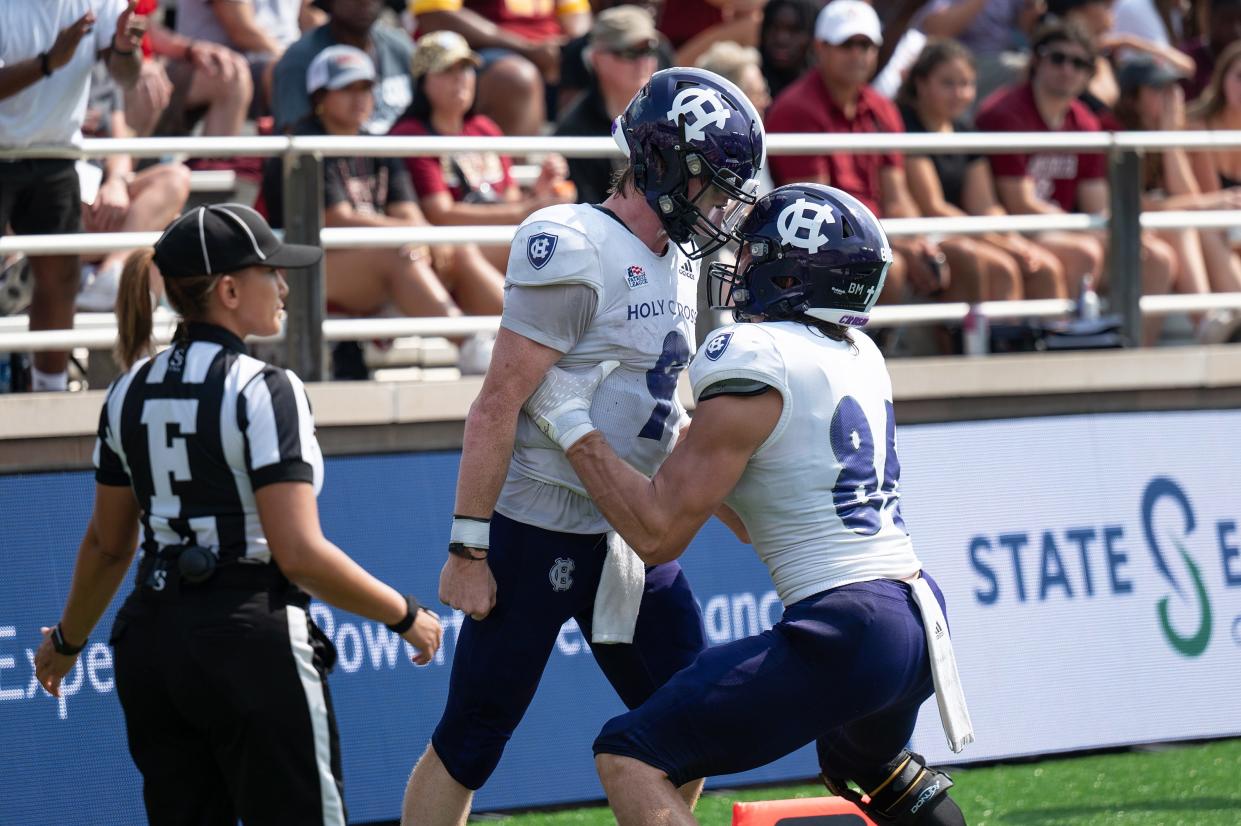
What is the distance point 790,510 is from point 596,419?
57 centimetres

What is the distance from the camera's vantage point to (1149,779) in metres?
6.34

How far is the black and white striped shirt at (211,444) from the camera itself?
3648 mm

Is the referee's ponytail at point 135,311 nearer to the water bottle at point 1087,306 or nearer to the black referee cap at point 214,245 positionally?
the black referee cap at point 214,245

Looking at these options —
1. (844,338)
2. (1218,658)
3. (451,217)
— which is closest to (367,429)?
(451,217)

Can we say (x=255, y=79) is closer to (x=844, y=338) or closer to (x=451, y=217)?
(x=451, y=217)

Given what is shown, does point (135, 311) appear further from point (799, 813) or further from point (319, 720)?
point (799, 813)

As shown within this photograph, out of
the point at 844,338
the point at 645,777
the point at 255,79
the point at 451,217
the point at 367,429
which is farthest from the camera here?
the point at 255,79

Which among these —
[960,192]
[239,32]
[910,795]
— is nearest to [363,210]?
[239,32]

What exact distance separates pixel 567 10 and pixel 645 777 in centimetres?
707

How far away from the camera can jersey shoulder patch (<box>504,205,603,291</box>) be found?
155 inches

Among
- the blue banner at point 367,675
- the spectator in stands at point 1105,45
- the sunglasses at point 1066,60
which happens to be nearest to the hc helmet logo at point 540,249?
the blue banner at point 367,675

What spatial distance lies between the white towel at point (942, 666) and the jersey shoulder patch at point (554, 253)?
1.04 meters

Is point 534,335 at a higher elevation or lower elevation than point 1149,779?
higher

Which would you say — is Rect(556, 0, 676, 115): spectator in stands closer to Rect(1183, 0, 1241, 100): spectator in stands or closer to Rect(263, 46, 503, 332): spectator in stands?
Rect(263, 46, 503, 332): spectator in stands
